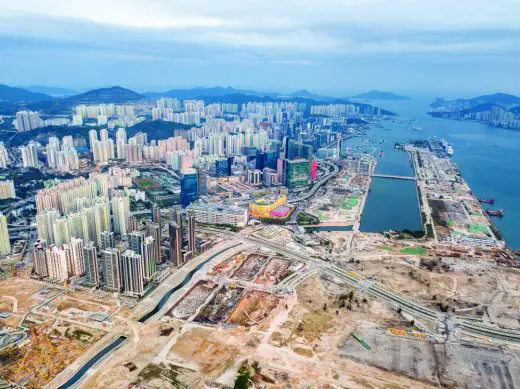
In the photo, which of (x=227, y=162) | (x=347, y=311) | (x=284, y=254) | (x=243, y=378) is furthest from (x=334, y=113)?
(x=243, y=378)

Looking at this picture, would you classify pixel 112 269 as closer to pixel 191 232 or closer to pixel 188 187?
pixel 191 232

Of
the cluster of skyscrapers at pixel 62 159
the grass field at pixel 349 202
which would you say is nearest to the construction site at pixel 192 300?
the grass field at pixel 349 202

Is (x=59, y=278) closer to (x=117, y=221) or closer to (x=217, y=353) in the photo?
(x=117, y=221)

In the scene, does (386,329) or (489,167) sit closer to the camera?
(386,329)

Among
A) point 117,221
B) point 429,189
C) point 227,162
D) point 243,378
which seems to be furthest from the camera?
point 227,162

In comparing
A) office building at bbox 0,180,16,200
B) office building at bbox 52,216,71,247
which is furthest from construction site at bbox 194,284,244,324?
office building at bbox 0,180,16,200

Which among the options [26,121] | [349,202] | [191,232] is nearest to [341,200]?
[349,202]
